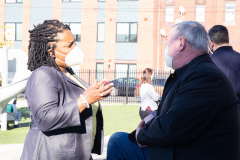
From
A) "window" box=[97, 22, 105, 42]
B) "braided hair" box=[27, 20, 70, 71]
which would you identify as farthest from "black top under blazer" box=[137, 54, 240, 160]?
"window" box=[97, 22, 105, 42]

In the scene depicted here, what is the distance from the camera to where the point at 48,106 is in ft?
8.21

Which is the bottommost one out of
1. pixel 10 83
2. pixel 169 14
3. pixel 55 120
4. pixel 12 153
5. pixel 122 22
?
pixel 12 153

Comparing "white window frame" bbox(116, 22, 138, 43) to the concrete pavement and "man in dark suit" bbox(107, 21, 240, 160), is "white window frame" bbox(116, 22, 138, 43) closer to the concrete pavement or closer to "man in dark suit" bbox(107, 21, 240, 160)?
the concrete pavement

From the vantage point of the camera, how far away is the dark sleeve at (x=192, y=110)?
2.16 meters

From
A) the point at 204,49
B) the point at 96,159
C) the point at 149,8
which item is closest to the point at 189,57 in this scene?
the point at 204,49

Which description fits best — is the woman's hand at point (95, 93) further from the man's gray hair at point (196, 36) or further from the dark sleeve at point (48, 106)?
the man's gray hair at point (196, 36)

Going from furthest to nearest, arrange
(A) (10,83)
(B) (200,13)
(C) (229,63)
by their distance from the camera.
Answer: (B) (200,13), (A) (10,83), (C) (229,63)

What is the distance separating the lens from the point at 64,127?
8.46 feet

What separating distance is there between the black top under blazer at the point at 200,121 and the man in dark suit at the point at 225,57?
7.55 feet

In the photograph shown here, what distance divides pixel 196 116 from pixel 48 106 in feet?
3.36

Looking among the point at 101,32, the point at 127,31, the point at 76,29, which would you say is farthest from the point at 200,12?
the point at 76,29

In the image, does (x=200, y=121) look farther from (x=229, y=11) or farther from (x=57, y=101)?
(x=229, y=11)

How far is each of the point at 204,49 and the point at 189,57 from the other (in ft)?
0.37

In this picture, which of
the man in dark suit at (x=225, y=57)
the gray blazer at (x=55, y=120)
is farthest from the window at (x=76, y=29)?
the gray blazer at (x=55, y=120)
